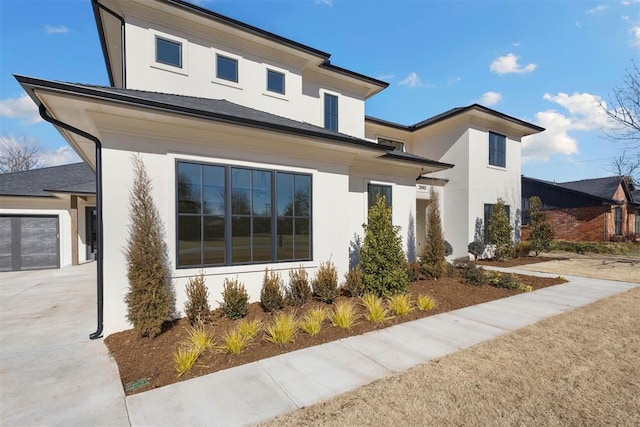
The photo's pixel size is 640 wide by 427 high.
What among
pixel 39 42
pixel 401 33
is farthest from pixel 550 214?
pixel 39 42

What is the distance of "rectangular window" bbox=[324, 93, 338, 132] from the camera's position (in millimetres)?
11086

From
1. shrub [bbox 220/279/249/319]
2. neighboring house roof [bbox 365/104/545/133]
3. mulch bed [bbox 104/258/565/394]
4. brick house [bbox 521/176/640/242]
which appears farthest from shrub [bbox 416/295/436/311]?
brick house [bbox 521/176/640/242]

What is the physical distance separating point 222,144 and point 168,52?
386 centimetres

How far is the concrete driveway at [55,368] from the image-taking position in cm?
303

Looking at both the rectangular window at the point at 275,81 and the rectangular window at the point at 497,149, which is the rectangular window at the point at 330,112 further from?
the rectangular window at the point at 497,149

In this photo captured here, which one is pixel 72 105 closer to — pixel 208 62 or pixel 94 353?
pixel 94 353

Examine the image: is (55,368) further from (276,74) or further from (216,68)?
(276,74)

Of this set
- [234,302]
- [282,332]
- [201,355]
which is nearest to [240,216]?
[234,302]

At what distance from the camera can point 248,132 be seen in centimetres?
605

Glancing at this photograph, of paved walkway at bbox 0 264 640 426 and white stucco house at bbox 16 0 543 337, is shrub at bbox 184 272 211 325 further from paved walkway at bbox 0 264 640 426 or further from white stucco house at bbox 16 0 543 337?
paved walkway at bbox 0 264 640 426

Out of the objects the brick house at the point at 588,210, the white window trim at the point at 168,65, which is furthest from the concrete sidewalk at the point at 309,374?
the brick house at the point at 588,210

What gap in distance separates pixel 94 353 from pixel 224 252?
2651mm

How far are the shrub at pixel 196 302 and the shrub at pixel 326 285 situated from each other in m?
2.58

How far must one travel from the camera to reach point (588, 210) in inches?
809
